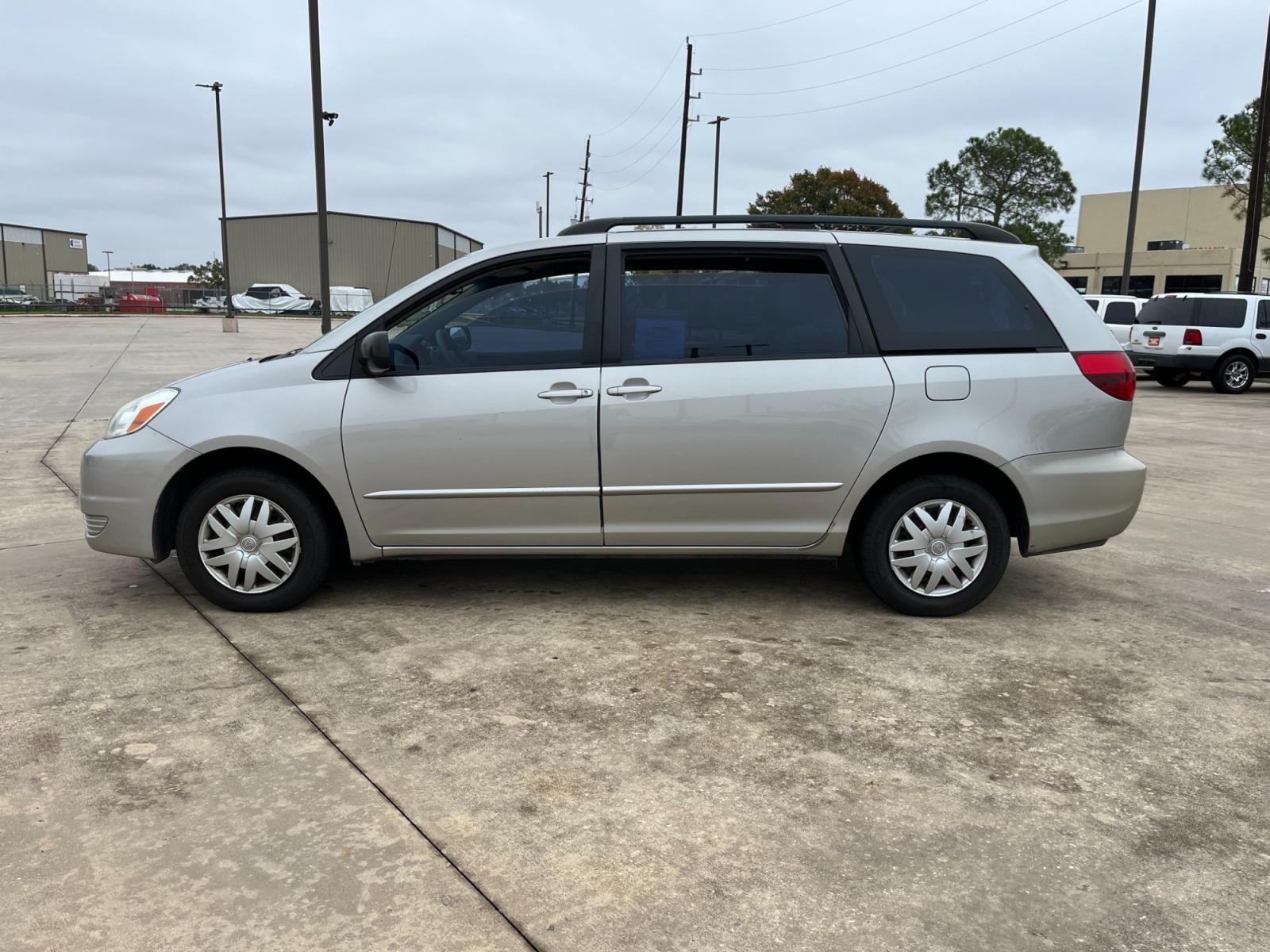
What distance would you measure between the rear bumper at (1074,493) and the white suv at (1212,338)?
14.8 m

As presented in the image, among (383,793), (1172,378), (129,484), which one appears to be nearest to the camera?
(383,793)

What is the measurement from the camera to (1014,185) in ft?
179

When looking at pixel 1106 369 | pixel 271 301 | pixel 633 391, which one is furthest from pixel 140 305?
pixel 1106 369

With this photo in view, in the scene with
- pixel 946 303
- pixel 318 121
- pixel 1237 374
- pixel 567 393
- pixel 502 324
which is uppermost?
pixel 318 121

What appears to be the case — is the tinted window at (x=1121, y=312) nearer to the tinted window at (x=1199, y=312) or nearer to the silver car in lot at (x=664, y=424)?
→ the tinted window at (x=1199, y=312)

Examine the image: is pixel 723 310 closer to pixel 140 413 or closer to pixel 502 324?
pixel 502 324

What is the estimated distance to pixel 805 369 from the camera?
444 centimetres

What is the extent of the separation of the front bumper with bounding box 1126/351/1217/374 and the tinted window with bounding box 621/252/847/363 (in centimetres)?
1542

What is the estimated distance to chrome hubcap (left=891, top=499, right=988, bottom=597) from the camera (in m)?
4.51

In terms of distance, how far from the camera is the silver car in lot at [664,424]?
4410 millimetres

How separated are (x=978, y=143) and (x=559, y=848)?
2307 inches

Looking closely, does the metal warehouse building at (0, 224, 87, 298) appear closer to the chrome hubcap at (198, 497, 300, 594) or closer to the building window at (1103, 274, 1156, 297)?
the building window at (1103, 274, 1156, 297)

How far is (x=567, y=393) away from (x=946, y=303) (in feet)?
5.87

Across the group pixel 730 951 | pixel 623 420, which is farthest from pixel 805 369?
pixel 730 951
